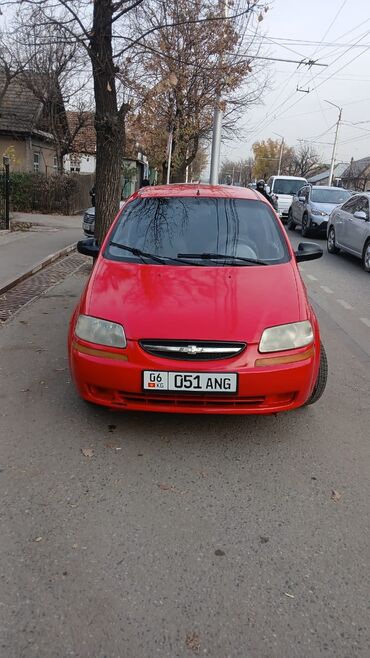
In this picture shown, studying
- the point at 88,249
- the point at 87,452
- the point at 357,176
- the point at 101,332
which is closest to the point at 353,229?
the point at 88,249

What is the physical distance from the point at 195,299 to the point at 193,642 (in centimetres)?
212

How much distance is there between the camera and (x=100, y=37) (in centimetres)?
875

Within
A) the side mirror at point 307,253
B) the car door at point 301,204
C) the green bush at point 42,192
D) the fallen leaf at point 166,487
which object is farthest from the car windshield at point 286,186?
the fallen leaf at point 166,487

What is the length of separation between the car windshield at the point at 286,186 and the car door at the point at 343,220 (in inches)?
421

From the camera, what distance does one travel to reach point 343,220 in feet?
43.1

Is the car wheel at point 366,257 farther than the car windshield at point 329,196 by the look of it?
No

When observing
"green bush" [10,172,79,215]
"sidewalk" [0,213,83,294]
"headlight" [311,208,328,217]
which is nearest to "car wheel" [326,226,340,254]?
"headlight" [311,208,328,217]

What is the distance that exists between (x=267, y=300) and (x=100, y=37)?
7008mm

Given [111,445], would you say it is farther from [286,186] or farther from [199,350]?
[286,186]

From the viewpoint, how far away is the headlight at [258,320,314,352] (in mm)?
3436

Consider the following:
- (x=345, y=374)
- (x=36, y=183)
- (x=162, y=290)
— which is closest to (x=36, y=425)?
(x=162, y=290)

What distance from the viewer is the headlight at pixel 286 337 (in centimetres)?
344

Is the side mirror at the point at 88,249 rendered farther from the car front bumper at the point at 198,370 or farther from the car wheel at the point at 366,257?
the car wheel at the point at 366,257

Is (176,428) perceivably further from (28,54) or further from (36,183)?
(28,54)
